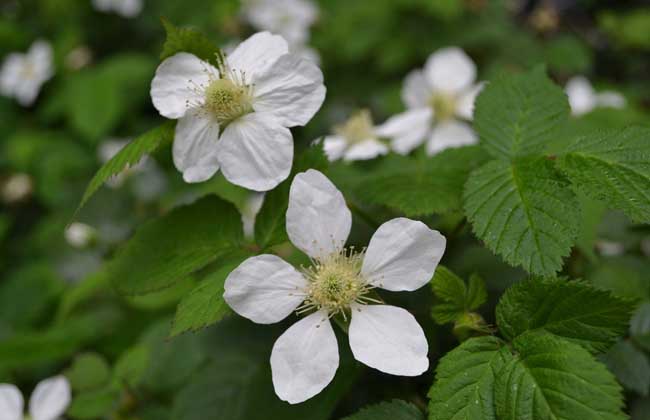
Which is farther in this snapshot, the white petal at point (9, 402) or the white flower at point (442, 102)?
the white flower at point (442, 102)

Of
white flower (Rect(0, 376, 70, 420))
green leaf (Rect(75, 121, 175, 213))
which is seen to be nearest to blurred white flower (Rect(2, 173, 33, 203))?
white flower (Rect(0, 376, 70, 420))

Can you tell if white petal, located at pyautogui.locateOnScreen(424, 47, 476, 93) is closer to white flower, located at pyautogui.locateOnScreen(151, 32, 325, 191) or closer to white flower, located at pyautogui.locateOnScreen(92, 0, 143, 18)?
white flower, located at pyautogui.locateOnScreen(151, 32, 325, 191)

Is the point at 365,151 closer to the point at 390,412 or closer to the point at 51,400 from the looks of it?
the point at 390,412

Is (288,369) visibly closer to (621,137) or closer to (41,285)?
(621,137)

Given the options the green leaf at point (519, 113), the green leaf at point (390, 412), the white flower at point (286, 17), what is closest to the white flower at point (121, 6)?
the white flower at point (286, 17)

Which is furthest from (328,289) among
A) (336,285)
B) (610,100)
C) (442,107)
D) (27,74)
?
(27,74)

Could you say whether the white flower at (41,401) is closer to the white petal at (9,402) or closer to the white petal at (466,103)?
the white petal at (9,402)

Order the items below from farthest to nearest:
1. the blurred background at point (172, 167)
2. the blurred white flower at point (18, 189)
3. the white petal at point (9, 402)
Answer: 1. the blurred white flower at point (18, 189)
2. the white petal at point (9, 402)
3. the blurred background at point (172, 167)
